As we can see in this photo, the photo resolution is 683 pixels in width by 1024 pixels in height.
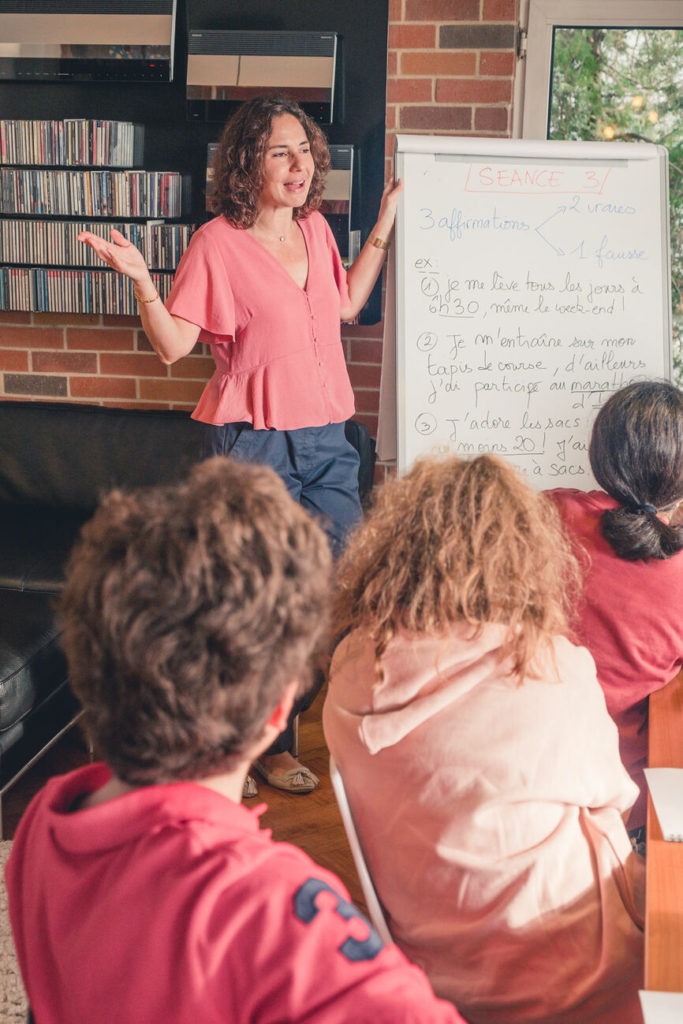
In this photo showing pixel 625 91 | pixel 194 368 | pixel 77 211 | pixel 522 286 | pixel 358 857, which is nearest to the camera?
pixel 358 857

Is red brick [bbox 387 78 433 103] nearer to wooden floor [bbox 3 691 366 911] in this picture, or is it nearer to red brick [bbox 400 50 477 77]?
red brick [bbox 400 50 477 77]

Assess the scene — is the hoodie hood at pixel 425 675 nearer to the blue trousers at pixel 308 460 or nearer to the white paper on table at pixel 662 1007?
the white paper on table at pixel 662 1007

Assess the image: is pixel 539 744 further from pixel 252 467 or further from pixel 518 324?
pixel 518 324

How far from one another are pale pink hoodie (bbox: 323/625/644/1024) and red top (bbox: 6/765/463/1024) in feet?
1.40

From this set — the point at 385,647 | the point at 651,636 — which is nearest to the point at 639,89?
the point at 651,636

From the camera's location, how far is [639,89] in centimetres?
319

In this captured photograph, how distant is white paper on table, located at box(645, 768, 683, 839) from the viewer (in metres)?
1.26

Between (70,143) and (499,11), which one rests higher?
(499,11)

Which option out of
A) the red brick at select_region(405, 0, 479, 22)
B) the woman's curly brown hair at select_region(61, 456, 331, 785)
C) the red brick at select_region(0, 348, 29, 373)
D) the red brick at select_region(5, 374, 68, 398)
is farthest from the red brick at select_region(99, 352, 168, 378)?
the woman's curly brown hair at select_region(61, 456, 331, 785)

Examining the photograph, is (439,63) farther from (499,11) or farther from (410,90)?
(499,11)

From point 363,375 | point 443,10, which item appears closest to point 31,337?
point 363,375

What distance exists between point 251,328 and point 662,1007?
1.89m

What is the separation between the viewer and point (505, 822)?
1.18m

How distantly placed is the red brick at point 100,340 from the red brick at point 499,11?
1.50 meters
